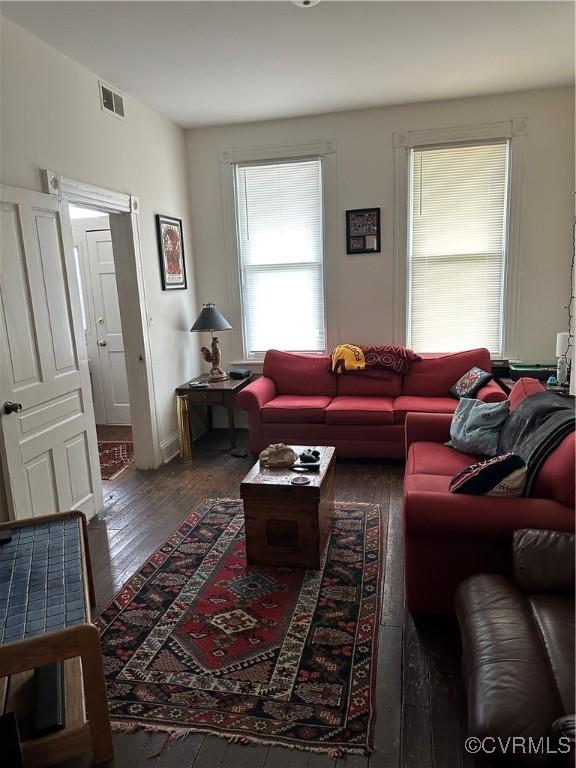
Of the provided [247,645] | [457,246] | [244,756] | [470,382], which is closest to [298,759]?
[244,756]

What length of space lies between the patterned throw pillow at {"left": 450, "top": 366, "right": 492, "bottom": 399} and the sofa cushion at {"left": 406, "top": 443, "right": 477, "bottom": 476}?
0.93 metres

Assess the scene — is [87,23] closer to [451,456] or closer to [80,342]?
[80,342]

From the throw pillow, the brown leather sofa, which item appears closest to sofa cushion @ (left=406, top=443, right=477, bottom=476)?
the throw pillow

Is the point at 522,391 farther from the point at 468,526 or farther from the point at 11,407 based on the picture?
the point at 11,407

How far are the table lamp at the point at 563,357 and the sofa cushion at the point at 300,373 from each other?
182cm

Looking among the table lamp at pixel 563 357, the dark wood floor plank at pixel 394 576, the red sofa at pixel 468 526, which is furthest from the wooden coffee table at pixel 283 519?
the table lamp at pixel 563 357

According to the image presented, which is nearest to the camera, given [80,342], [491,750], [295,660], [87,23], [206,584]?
[491,750]

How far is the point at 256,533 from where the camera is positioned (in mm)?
2652

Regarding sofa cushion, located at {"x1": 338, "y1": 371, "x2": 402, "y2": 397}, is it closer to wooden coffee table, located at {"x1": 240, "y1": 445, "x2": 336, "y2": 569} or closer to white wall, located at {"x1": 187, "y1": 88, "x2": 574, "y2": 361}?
white wall, located at {"x1": 187, "y1": 88, "x2": 574, "y2": 361}

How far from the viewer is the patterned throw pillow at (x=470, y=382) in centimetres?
393

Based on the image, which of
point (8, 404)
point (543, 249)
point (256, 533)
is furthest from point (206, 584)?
point (543, 249)

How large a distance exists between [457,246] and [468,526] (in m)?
3.20

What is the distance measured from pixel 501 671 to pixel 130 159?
3971mm

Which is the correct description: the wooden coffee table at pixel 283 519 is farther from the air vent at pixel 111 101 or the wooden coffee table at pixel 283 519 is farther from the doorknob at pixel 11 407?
the air vent at pixel 111 101
